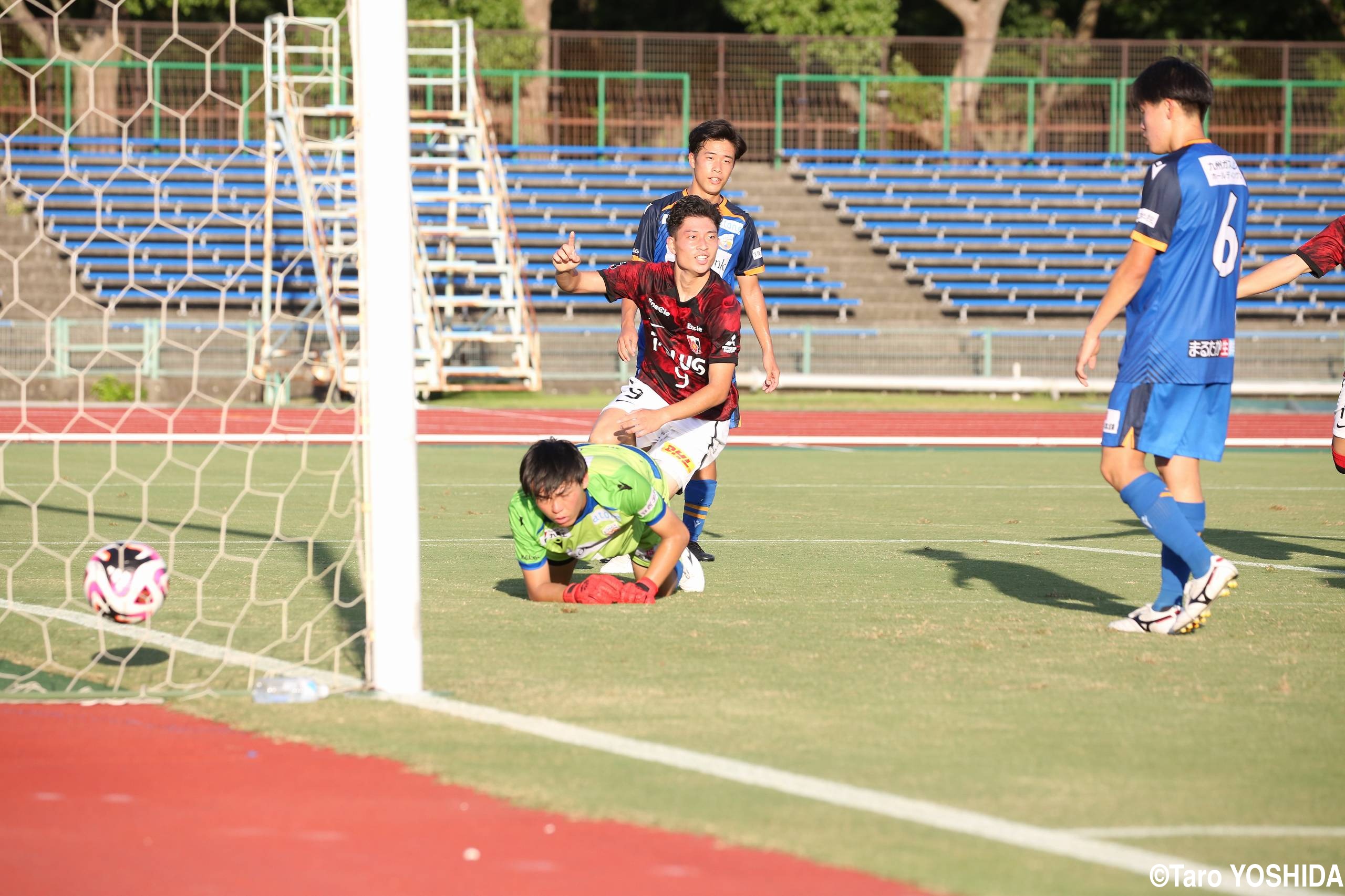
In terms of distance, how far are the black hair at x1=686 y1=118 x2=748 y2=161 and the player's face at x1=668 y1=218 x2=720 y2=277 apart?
3.67ft

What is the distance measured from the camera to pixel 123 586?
491cm

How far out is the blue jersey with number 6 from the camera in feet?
17.6

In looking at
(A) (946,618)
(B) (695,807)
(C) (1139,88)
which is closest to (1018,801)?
(B) (695,807)

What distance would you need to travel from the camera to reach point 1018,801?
3443mm

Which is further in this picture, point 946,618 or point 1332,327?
point 1332,327

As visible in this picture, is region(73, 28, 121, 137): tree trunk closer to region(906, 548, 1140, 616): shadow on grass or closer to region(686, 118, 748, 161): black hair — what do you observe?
region(686, 118, 748, 161): black hair

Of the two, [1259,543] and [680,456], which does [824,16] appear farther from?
[680,456]

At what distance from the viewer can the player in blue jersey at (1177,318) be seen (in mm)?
5379

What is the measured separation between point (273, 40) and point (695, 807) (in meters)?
23.9

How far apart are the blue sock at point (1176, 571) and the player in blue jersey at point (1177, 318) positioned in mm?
88

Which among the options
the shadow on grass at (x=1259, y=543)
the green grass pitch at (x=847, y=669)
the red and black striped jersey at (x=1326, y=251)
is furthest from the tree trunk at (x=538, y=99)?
the red and black striped jersey at (x=1326, y=251)

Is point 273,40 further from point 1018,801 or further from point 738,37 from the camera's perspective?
point 1018,801

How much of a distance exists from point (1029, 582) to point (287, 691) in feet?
12.0

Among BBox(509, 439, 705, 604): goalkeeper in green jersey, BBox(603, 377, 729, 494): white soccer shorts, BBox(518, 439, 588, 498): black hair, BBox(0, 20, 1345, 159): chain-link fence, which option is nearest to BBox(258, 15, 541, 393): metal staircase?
BBox(0, 20, 1345, 159): chain-link fence
